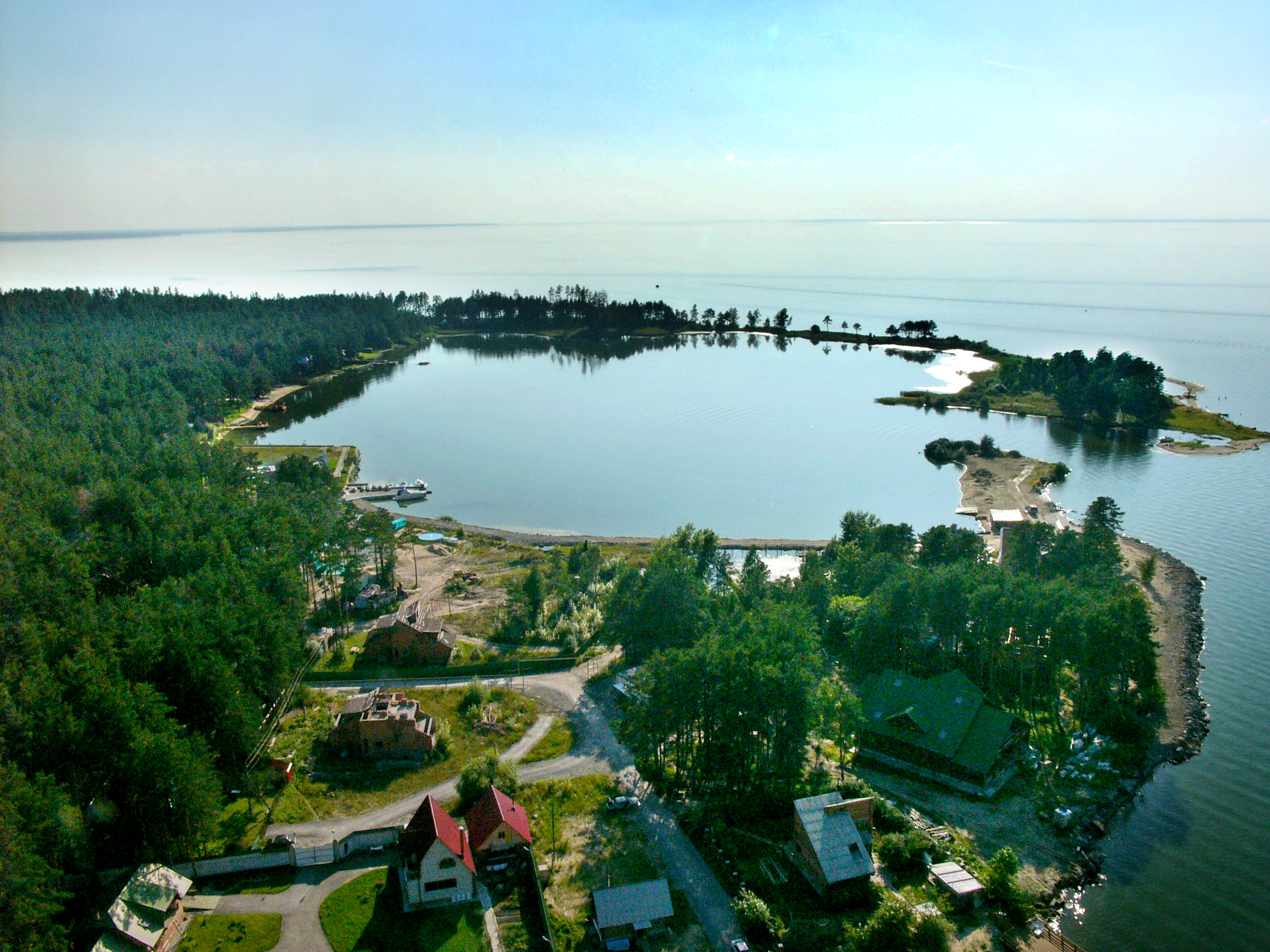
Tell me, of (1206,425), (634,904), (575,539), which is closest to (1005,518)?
(575,539)

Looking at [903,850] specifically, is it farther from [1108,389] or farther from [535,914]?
[1108,389]

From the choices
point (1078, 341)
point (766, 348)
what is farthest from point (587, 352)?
point (1078, 341)

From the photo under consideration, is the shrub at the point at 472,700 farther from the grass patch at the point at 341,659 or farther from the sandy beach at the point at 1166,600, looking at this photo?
the sandy beach at the point at 1166,600

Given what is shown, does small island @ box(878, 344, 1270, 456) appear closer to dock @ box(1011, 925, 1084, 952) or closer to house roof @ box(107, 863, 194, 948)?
dock @ box(1011, 925, 1084, 952)

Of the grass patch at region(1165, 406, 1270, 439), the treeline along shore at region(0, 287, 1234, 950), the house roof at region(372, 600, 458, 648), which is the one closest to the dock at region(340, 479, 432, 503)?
the treeline along shore at region(0, 287, 1234, 950)

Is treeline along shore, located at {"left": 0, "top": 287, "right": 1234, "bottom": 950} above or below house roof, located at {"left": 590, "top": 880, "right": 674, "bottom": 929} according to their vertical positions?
above

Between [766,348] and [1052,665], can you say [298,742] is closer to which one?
[1052,665]
